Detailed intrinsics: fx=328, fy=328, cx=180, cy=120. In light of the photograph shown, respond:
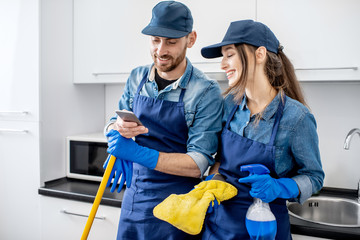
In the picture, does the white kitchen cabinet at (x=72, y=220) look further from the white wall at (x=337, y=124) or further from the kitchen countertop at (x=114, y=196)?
the white wall at (x=337, y=124)

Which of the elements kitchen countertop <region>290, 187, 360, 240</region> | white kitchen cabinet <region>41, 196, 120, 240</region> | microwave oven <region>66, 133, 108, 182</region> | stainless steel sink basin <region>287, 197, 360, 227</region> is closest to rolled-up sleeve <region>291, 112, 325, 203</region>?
kitchen countertop <region>290, 187, 360, 240</region>

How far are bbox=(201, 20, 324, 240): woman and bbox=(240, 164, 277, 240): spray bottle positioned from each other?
0.04 m

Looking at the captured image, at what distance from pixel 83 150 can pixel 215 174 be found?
1063mm

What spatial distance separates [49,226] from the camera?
74.6 inches

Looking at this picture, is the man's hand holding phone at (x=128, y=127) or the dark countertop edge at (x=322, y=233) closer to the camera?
the man's hand holding phone at (x=128, y=127)

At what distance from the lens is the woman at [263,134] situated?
105 cm

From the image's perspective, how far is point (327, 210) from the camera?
1701 millimetres

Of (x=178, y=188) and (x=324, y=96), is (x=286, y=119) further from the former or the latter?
(x=324, y=96)

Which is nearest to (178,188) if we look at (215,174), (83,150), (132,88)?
(215,174)

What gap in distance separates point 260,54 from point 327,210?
1.03m

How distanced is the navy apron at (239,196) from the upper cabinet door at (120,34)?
0.68 m

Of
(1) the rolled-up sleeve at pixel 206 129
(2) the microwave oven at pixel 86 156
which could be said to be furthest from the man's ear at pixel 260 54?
(2) the microwave oven at pixel 86 156

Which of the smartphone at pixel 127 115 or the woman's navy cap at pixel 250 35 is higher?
the woman's navy cap at pixel 250 35

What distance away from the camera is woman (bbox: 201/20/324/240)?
1.05m
